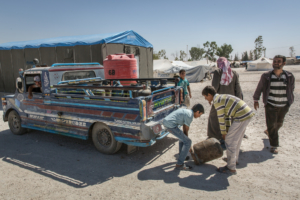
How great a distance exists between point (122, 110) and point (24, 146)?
309cm

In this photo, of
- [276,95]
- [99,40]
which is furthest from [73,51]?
[276,95]

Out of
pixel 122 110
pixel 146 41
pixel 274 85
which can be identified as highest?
pixel 146 41

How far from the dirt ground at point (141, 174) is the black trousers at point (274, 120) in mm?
294

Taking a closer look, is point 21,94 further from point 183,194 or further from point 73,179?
point 183,194

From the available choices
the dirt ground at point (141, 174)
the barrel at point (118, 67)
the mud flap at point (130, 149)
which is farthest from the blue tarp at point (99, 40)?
the mud flap at point (130, 149)

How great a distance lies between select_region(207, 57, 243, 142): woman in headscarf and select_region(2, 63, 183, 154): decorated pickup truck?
87cm

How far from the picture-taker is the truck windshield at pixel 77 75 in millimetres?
→ 5797

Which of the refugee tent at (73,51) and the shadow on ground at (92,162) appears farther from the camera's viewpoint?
the refugee tent at (73,51)

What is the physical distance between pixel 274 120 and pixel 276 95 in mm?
524

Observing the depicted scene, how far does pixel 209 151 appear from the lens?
391 centimetres

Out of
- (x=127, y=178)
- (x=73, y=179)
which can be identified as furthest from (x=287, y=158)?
(x=73, y=179)

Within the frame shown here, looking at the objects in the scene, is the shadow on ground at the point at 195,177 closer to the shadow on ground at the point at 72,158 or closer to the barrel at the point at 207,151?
the barrel at the point at 207,151

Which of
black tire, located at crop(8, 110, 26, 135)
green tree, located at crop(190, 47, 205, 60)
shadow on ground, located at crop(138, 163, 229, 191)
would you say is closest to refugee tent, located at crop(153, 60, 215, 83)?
black tire, located at crop(8, 110, 26, 135)

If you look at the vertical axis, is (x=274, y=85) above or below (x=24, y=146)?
above
